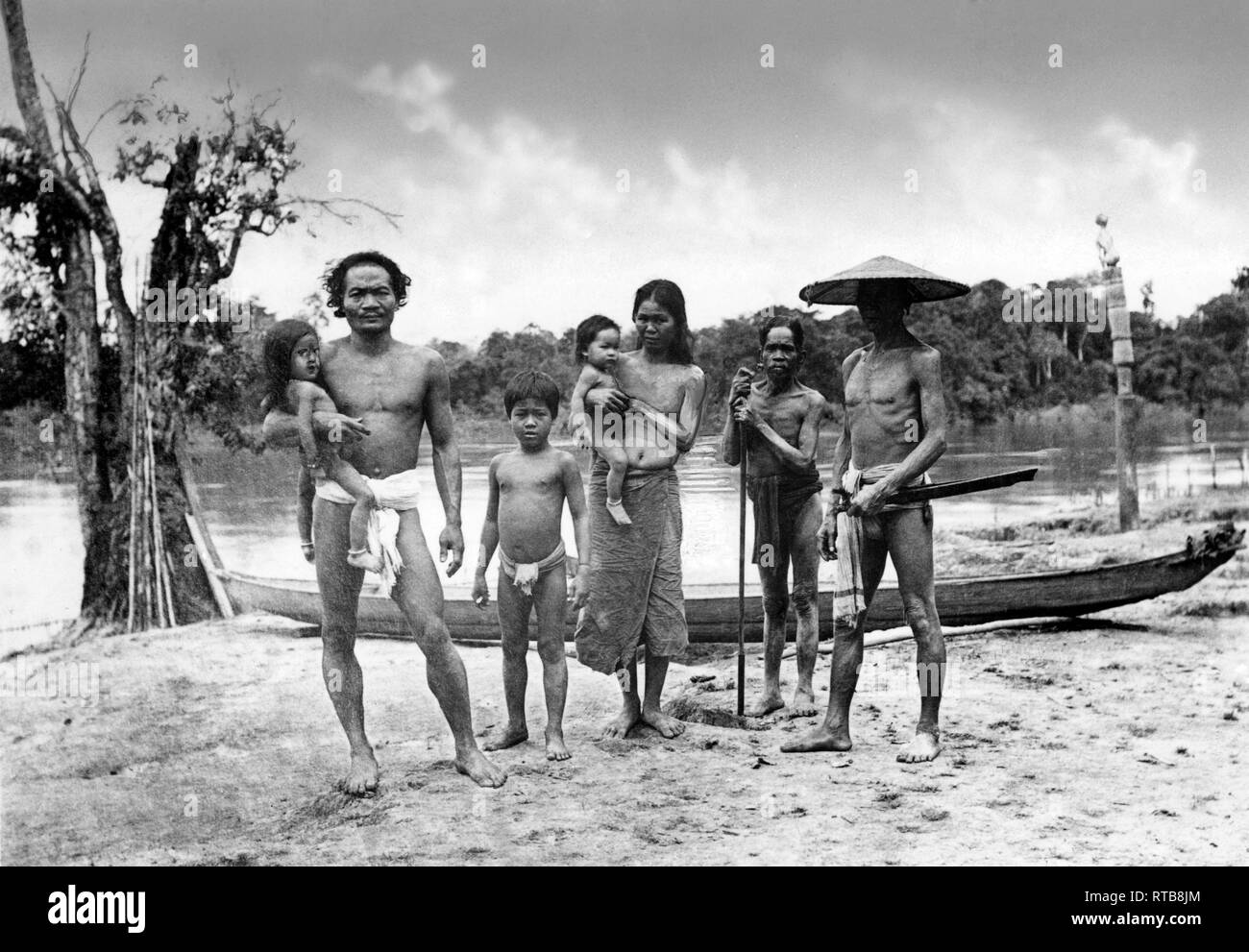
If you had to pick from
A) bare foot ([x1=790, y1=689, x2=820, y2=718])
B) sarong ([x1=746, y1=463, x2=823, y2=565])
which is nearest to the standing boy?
sarong ([x1=746, y1=463, x2=823, y2=565])

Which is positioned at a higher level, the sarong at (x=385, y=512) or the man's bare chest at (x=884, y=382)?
the man's bare chest at (x=884, y=382)

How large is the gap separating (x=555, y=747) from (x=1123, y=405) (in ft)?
14.7

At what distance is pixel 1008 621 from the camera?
261 inches

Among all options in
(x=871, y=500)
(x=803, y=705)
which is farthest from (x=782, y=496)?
(x=803, y=705)

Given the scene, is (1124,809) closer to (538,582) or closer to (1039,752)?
(1039,752)

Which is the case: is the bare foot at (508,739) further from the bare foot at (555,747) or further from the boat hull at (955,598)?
the boat hull at (955,598)

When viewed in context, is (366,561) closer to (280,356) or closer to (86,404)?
(280,356)

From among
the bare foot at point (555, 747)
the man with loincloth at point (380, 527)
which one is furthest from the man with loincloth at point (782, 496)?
the man with loincloth at point (380, 527)

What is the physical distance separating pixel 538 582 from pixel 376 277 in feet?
4.85

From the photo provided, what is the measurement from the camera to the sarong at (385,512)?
4.75m

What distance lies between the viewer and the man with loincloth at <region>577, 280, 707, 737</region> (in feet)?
17.2

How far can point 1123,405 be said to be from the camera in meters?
7.34

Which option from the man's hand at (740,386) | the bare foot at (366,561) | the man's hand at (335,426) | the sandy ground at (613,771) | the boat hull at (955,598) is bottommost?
the sandy ground at (613,771)
